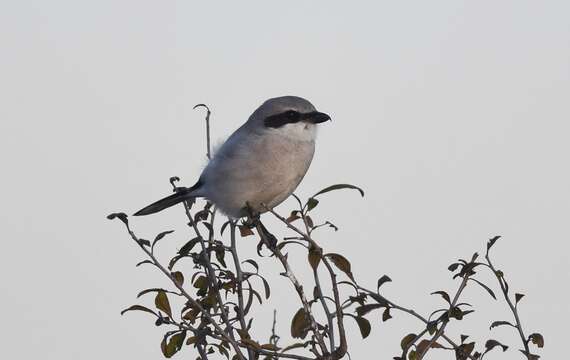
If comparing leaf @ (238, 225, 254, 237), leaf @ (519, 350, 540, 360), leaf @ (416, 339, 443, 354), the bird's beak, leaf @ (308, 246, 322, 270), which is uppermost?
the bird's beak

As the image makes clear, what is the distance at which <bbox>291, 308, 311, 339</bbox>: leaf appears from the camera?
274cm

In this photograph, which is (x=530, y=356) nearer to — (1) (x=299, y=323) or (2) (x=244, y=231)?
(1) (x=299, y=323)

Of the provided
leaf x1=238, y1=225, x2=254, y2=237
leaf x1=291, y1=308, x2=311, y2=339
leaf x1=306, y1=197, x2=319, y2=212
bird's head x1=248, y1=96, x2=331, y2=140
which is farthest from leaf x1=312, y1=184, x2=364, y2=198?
bird's head x1=248, y1=96, x2=331, y2=140

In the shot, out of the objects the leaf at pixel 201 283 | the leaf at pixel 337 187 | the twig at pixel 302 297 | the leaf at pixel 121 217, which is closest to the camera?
the twig at pixel 302 297

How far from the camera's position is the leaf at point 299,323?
2.74m

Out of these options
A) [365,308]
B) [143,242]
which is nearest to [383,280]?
[365,308]

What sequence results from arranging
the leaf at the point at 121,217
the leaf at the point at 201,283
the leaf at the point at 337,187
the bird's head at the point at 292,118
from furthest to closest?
the bird's head at the point at 292,118, the leaf at the point at 201,283, the leaf at the point at 337,187, the leaf at the point at 121,217

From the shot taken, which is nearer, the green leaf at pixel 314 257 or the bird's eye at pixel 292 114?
the green leaf at pixel 314 257

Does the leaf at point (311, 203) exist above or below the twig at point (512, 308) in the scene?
above

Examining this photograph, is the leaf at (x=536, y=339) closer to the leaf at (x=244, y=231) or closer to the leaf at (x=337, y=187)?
the leaf at (x=337, y=187)

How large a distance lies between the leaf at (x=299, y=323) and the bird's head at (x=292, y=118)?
1.64m

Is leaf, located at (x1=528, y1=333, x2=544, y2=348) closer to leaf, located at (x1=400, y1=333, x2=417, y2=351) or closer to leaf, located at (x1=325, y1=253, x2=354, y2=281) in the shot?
leaf, located at (x1=400, y1=333, x2=417, y2=351)

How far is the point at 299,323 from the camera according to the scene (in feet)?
9.03

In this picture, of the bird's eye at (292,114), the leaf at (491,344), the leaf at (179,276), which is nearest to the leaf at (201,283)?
the leaf at (179,276)
